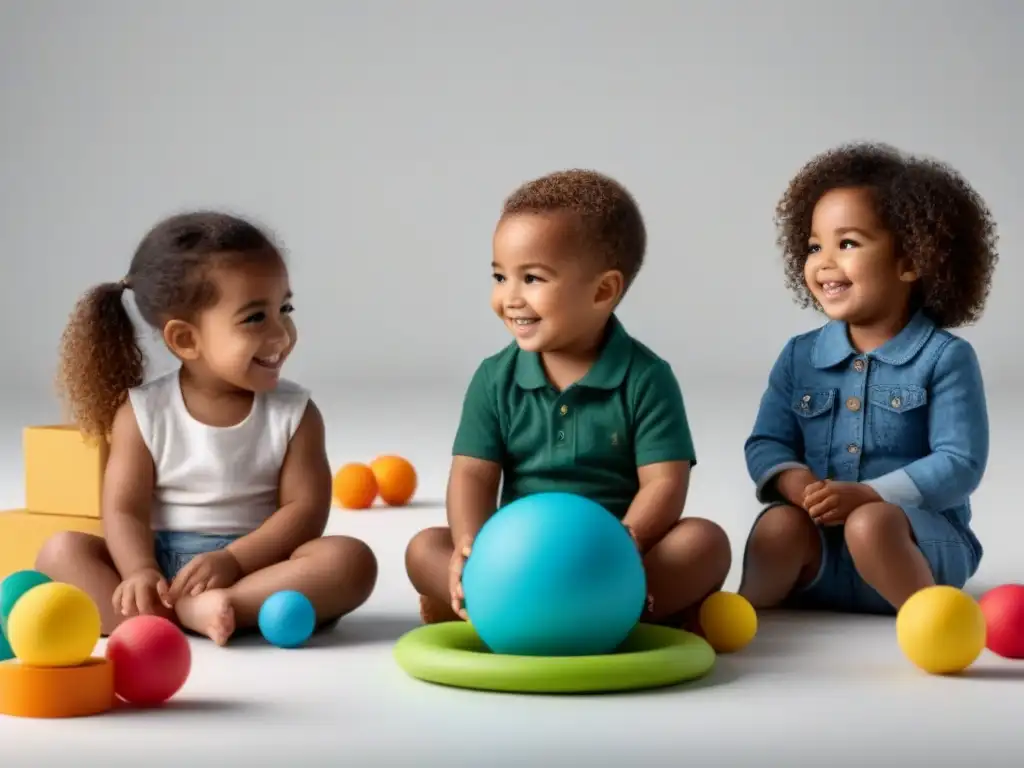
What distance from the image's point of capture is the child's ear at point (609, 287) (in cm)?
371

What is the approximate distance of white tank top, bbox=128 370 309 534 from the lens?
3.87 meters

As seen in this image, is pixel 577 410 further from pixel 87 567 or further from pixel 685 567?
pixel 87 567

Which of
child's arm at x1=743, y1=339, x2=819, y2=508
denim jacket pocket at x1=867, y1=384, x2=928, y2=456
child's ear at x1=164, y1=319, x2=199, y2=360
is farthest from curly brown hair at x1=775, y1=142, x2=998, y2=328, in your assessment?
child's ear at x1=164, y1=319, x2=199, y2=360

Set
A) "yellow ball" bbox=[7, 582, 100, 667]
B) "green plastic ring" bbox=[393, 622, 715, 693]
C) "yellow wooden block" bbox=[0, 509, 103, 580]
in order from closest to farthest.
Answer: "yellow ball" bbox=[7, 582, 100, 667] → "green plastic ring" bbox=[393, 622, 715, 693] → "yellow wooden block" bbox=[0, 509, 103, 580]

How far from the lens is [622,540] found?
3178 mm

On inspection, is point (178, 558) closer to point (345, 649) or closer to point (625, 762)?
point (345, 649)

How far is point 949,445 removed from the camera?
397cm

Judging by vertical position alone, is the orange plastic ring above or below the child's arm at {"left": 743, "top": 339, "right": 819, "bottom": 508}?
below

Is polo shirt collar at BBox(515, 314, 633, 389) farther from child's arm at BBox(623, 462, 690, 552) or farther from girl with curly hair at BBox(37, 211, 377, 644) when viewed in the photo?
girl with curly hair at BBox(37, 211, 377, 644)

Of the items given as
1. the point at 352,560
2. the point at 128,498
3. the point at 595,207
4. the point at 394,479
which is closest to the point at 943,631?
the point at 595,207

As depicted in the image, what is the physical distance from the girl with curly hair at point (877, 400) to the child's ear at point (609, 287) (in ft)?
2.06

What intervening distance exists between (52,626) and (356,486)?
2.80 m

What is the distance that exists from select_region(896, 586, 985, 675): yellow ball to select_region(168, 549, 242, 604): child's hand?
1497 mm

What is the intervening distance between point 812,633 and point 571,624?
2.84ft
